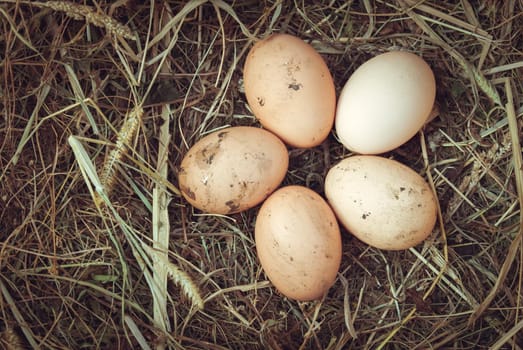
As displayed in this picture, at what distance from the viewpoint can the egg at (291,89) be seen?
4.18 ft

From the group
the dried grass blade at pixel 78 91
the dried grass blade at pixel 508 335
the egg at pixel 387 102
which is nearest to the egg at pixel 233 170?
the egg at pixel 387 102

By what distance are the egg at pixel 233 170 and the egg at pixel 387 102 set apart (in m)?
0.21

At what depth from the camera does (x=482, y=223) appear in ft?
4.61

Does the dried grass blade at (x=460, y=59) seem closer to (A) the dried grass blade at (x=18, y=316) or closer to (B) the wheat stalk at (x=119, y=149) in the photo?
(B) the wheat stalk at (x=119, y=149)

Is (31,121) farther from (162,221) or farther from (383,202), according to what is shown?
(383,202)

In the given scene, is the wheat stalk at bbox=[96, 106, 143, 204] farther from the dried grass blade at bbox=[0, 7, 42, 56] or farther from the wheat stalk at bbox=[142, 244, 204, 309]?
the dried grass blade at bbox=[0, 7, 42, 56]

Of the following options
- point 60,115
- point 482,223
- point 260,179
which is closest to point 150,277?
point 260,179

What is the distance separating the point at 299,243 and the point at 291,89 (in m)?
0.40

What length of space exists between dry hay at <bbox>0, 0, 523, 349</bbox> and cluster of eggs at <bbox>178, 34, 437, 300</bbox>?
0.13 meters

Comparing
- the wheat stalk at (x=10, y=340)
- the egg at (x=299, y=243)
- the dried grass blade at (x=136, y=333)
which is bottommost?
the dried grass blade at (x=136, y=333)

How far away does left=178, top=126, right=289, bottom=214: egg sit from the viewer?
1276 millimetres

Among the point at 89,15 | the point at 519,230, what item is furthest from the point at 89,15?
the point at 519,230

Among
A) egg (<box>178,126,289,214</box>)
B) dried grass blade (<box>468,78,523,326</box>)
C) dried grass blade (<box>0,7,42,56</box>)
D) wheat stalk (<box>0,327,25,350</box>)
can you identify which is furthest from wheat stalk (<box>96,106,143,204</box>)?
dried grass blade (<box>468,78,523,326</box>)

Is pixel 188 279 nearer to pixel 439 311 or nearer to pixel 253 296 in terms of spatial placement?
pixel 253 296
